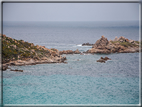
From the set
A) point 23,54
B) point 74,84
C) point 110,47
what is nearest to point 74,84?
point 74,84

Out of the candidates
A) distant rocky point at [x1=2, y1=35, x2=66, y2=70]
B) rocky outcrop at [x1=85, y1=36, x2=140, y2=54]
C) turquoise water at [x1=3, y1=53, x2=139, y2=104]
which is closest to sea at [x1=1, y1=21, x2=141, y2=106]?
turquoise water at [x1=3, y1=53, x2=139, y2=104]

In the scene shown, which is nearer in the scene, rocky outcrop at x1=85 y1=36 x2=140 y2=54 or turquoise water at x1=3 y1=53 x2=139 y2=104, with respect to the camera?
turquoise water at x1=3 y1=53 x2=139 y2=104

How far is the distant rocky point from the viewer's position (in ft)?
102

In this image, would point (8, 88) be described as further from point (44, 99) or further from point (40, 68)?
point (40, 68)

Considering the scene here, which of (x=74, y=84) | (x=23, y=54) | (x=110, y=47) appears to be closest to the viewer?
(x=74, y=84)

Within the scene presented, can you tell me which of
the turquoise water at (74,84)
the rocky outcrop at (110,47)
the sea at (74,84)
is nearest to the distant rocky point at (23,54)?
the sea at (74,84)

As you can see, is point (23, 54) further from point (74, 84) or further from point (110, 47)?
point (110, 47)

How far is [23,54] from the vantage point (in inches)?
1291

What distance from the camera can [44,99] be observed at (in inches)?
722

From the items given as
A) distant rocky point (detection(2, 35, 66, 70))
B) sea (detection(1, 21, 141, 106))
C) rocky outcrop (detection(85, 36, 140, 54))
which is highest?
rocky outcrop (detection(85, 36, 140, 54))

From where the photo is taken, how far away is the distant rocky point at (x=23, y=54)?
31.2 m

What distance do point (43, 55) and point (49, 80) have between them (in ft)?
32.0

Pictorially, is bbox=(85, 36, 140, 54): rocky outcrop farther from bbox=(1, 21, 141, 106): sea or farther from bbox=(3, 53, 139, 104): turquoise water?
bbox=(3, 53, 139, 104): turquoise water

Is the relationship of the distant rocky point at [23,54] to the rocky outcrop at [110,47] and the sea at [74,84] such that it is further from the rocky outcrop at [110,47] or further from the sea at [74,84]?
the rocky outcrop at [110,47]
